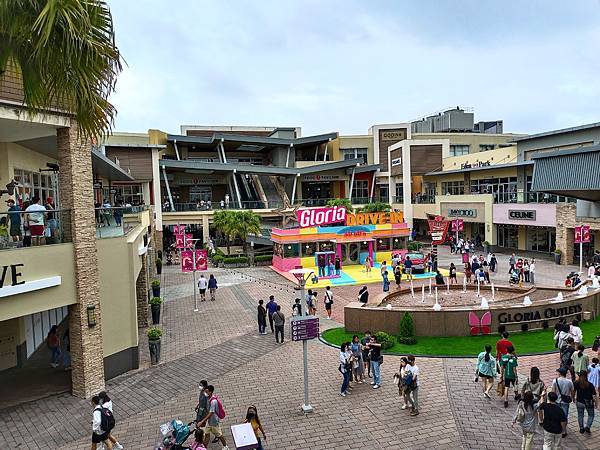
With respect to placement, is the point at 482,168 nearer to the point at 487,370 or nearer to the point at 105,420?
the point at 487,370

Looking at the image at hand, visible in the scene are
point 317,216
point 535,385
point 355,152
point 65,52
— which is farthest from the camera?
point 355,152

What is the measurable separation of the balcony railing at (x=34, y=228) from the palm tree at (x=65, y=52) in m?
4.93

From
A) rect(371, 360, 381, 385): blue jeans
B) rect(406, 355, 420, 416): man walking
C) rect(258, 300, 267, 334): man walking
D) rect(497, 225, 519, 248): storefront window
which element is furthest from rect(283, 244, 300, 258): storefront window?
rect(406, 355, 420, 416): man walking

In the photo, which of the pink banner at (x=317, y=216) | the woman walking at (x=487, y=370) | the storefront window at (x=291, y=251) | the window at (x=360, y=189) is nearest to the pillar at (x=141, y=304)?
the woman walking at (x=487, y=370)

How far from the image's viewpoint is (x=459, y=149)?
63469mm

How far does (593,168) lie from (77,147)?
26103mm

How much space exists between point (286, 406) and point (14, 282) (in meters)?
7.42

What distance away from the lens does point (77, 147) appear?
13.8 m

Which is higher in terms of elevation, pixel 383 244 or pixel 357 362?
pixel 383 244

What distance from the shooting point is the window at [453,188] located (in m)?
52.8

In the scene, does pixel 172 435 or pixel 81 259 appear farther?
pixel 81 259

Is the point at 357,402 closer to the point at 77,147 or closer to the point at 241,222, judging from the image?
the point at 77,147

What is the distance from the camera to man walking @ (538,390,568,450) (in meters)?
9.02

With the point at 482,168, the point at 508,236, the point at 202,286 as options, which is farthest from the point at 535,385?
the point at 482,168
